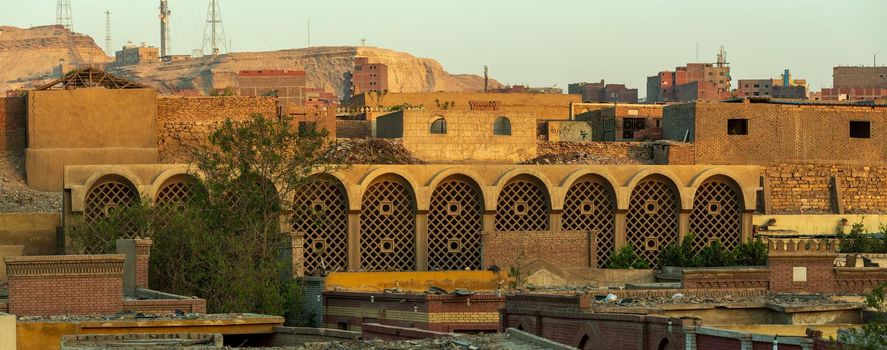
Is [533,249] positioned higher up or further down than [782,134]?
further down

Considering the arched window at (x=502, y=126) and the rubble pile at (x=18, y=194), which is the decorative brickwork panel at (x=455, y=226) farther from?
the rubble pile at (x=18, y=194)

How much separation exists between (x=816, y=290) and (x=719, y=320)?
199 inches

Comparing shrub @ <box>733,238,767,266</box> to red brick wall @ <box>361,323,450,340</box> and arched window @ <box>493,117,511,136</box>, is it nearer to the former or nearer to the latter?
arched window @ <box>493,117,511,136</box>

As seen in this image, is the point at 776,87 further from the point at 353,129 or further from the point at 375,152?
the point at 375,152

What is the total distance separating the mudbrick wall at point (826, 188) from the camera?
165 ft

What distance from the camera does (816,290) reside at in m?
33.7

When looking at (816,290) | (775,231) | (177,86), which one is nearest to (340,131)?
(775,231)

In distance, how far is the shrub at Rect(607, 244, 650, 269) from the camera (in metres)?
42.0

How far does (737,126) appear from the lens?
165 feet

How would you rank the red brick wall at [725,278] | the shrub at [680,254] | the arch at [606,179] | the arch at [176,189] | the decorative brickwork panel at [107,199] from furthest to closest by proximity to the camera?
1. the arch at [606,179]
2. the shrub at [680,254]
3. the arch at [176,189]
4. the decorative brickwork panel at [107,199]
5. the red brick wall at [725,278]

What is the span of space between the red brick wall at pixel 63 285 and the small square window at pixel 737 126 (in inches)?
986

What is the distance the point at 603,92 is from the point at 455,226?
74698 mm

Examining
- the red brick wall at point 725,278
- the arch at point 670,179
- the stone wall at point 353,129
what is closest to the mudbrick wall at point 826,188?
the arch at point 670,179

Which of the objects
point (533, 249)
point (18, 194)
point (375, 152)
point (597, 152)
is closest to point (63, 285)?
point (533, 249)
